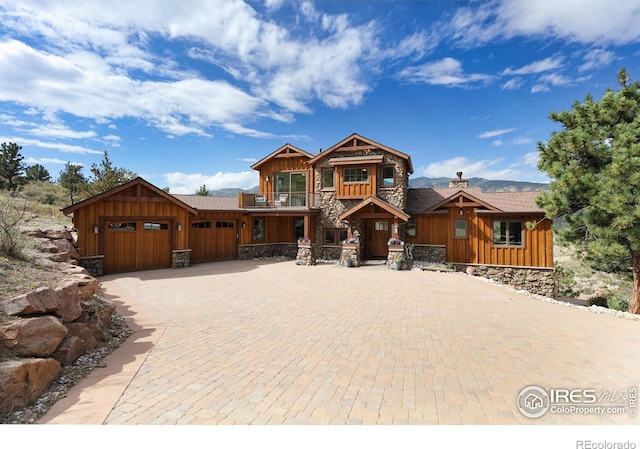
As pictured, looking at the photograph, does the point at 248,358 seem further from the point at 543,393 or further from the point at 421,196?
the point at 421,196

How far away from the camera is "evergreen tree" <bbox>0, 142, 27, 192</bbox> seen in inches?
970

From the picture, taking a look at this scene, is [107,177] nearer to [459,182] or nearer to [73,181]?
[73,181]

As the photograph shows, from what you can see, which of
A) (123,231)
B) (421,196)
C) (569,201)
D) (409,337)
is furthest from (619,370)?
Answer: (123,231)

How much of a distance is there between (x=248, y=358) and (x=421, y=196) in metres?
16.0

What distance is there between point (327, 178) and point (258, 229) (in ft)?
18.5

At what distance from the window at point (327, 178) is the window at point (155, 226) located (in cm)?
910

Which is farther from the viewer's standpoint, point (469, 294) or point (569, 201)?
point (569, 201)

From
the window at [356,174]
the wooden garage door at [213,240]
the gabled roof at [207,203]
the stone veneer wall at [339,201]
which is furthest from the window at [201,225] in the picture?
the window at [356,174]

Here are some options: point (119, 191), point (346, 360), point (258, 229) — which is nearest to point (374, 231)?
point (258, 229)

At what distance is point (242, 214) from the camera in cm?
1822

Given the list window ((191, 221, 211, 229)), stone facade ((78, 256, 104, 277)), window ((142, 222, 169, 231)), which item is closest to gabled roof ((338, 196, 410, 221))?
window ((191, 221, 211, 229))

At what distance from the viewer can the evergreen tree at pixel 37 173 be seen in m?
30.5

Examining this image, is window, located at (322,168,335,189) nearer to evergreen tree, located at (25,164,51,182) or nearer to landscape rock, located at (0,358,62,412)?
landscape rock, located at (0,358,62,412)

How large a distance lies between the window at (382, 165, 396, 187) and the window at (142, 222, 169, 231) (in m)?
12.0
